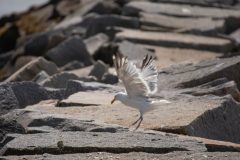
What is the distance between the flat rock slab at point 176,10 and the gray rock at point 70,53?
11.5 feet

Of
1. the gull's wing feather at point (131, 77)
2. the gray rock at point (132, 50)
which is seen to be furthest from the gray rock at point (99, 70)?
the gull's wing feather at point (131, 77)

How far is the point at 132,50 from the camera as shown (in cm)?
1027

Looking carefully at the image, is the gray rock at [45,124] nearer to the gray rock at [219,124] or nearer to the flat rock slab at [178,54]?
the gray rock at [219,124]

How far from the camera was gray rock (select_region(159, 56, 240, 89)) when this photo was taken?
7293 millimetres

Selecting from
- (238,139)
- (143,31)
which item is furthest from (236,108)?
(143,31)

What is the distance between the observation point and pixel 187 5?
15570 millimetres

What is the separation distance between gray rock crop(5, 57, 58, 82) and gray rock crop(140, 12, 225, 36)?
3.78 meters

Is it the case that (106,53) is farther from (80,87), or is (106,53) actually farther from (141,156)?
(141,156)

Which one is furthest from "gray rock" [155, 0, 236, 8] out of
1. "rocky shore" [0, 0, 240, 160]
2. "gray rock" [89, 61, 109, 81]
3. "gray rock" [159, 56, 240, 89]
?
"gray rock" [159, 56, 240, 89]

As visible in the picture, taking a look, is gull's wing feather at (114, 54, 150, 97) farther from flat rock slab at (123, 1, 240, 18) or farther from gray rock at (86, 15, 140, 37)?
flat rock slab at (123, 1, 240, 18)

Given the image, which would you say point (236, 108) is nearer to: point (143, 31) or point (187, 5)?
point (143, 31)

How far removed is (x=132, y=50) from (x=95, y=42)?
182 cm

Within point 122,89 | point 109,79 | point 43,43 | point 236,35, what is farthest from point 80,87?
point 236,35

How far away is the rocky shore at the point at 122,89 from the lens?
15.9ft
